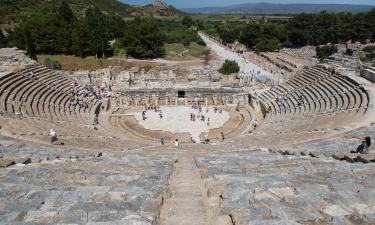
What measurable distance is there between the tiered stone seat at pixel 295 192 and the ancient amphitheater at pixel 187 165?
0.09 feet

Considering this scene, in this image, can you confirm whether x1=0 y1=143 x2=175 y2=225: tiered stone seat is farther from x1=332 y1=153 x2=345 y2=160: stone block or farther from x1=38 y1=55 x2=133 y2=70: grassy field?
x1=38 y1=55 x2=133 y2=70: grassy field

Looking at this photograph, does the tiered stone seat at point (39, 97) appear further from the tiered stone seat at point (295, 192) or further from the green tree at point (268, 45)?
the green tree at point (268, 45)

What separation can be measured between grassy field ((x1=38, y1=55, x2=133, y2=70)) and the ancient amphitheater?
20.1m

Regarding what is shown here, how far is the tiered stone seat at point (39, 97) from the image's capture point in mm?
27125

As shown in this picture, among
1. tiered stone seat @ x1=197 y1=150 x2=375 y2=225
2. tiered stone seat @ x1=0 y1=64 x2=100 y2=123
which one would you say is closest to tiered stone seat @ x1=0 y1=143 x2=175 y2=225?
tiered stone seat @ x1=197 y1=150 x2=375 y2=225

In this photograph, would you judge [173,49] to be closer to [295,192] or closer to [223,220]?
A: [295,192]

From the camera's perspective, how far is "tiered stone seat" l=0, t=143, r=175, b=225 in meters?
7.78

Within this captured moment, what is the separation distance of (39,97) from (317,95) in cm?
2443

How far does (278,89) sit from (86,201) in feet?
→ 109

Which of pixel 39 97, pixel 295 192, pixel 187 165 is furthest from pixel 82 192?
pixel 39 97

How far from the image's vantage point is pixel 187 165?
14.5 m

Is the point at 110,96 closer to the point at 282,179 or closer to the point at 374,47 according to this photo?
the point at 282,179

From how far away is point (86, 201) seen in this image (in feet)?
28.6

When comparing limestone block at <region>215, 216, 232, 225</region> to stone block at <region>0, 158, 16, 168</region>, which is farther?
stone block at <region>0, 158, 16, 168</region>
